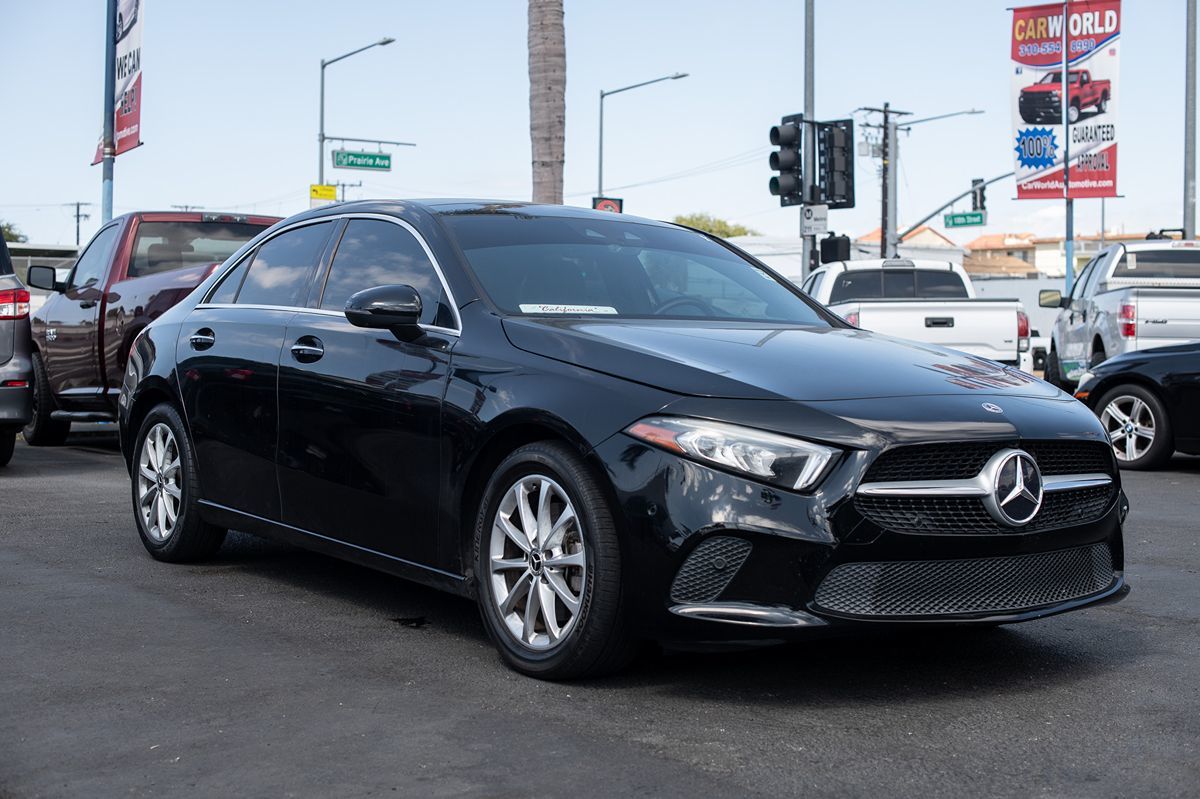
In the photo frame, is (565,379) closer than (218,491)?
Yes

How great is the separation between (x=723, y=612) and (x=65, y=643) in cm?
243

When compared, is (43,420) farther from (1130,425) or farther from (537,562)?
(537,562)

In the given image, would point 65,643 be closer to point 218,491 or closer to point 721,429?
point 218,491

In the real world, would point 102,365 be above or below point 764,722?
above

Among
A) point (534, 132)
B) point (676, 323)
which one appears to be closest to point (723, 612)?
point (676, 323)

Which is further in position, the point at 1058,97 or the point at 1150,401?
the point at 1058,97

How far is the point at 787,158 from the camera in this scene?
65.1 feet

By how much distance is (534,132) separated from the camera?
16.0 metres

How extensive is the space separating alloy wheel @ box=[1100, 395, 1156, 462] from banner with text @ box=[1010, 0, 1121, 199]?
67.4ft

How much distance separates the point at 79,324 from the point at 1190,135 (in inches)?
846

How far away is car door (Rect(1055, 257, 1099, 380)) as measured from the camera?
17.4m

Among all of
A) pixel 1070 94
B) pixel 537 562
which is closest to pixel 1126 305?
pixel 537 562

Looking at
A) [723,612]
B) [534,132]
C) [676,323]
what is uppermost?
[534,132]

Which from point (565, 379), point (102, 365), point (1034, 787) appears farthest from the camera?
point (102, 365)
